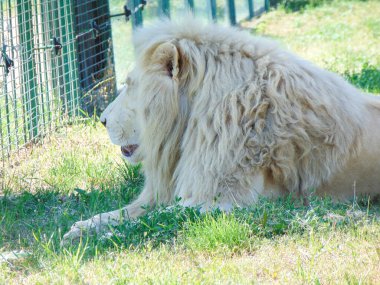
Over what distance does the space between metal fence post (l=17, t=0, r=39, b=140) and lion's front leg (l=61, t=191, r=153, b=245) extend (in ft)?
6.73

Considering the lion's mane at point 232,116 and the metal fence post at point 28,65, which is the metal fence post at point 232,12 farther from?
the lion's mane at point 232,116

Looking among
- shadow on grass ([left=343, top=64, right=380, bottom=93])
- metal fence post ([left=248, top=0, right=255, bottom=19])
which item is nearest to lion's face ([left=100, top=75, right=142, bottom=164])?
shadow on grass ([left=343, top=64, right=380, bottom=93])

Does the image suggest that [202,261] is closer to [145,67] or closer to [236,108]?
[236,108]

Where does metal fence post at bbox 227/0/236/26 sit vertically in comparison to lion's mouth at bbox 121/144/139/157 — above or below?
below

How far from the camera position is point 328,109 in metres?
4.60

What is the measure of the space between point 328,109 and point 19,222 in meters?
1.79

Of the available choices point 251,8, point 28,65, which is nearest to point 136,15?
point 28,65

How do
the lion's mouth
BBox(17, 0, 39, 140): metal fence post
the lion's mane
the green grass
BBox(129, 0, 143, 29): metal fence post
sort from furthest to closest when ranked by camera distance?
BBox(129, 0, 143, 29): metal fence post → BBox(17, 0, 39, 140): metal fence post → the lion's mouth → the lion's mane → the green grass

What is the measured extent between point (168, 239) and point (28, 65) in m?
3.06

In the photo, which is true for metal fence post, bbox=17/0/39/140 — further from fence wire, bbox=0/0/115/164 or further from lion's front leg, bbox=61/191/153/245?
lion's front leg, bbox=61/191/153/245

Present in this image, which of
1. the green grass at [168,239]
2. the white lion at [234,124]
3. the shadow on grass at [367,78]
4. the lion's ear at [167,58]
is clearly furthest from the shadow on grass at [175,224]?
the shadow on grass at [367,78]

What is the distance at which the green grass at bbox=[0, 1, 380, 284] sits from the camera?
365 cm

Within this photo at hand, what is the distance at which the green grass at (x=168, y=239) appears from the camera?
3646 millimetres

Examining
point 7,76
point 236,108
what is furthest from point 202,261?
point 7,76
